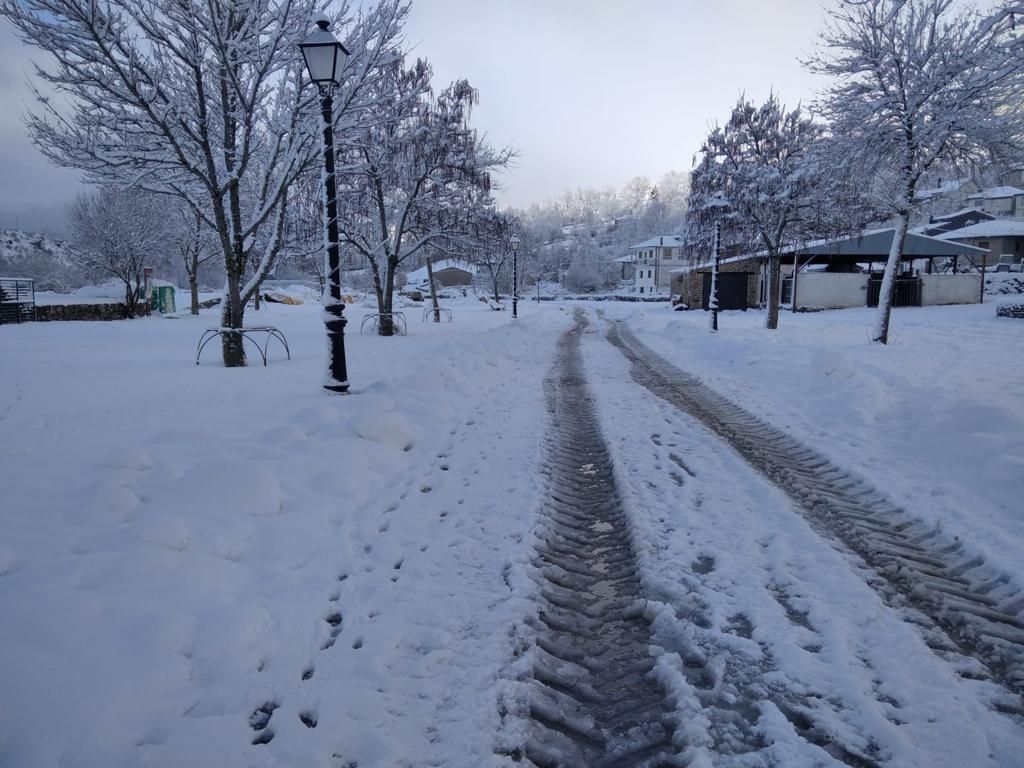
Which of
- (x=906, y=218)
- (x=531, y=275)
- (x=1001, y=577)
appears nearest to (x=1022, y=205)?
(x=531, y=275)

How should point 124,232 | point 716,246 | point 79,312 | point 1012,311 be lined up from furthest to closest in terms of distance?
point 124,232 < point 79,312 < point 1012,311 < point 716,246

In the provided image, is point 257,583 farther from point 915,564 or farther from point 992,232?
point 992,232

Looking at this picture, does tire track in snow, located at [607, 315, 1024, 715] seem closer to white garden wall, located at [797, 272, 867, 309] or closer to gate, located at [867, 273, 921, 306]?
white garden wall, located at [797, 272, 867, 309]

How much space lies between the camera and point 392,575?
3402 millimetres

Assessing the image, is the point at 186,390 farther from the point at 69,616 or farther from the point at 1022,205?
the point at 1022,205

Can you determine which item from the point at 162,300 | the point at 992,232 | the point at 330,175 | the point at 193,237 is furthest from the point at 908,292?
the point at 162,300

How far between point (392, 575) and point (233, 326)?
945cm

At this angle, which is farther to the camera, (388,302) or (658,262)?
(658,262)

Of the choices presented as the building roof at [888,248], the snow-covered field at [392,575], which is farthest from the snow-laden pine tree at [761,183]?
the snow-covered field at [392,575]

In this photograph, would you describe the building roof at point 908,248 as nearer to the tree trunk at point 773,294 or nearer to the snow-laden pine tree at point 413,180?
the tree trunk at point 773,294

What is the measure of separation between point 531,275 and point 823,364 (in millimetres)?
81710

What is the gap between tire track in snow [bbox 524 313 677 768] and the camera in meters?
2.16

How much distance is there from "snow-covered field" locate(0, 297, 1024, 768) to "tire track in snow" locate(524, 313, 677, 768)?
0.13 meters

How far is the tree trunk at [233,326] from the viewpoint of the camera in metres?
10.9
